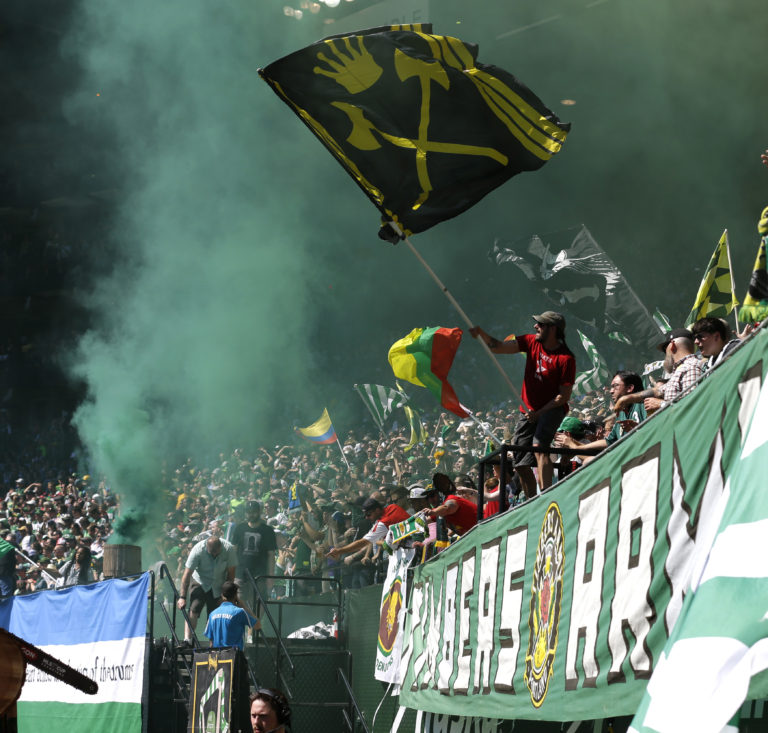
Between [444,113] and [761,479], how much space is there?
5703 millimetres

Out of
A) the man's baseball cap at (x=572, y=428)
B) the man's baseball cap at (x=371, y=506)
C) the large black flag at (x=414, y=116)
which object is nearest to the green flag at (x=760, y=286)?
the man's baseball cap at (x=572, y=428)

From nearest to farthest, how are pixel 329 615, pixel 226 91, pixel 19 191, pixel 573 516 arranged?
pixel 573 516 < pixel 329 615 < pixel 226 91 < pixel 19 191

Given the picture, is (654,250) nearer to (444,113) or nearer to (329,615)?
(329,615)

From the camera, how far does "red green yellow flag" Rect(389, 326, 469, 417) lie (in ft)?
30.6

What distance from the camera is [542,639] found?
4.88 meters

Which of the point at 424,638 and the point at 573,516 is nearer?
the point at 573,516

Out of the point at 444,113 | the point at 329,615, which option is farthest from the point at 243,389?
the point at 444,113

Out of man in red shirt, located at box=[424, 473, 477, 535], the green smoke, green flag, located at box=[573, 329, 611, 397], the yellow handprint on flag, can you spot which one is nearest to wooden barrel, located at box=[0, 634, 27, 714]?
man in red shirt, located at box=[424, 473, 477, 535]

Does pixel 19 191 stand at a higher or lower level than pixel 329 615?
higher

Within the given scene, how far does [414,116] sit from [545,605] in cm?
437

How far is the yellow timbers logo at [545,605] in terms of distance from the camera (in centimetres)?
470

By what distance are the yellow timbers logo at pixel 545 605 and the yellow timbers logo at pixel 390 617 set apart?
12.8ft

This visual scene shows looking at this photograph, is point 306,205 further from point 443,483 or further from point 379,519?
point 443,483

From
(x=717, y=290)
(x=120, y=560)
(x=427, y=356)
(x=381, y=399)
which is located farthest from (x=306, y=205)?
(x=717, y=290)
